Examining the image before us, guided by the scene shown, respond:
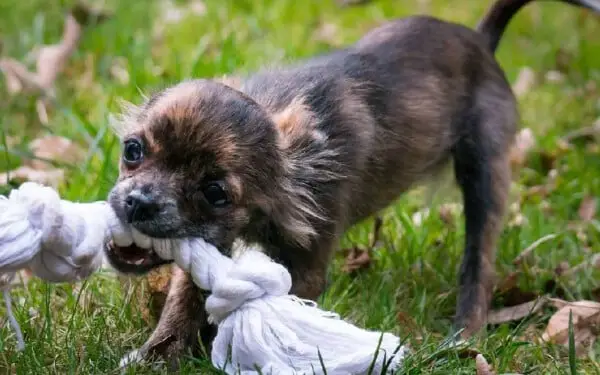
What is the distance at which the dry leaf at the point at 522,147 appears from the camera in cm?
616

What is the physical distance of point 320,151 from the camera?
386 cm

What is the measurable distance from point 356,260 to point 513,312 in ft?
2.34

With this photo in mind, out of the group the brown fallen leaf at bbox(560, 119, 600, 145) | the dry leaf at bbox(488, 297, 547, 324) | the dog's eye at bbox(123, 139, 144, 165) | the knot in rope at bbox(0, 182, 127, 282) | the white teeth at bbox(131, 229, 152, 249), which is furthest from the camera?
the brown fallen leaf at bbox(560, 119, 600, 145)

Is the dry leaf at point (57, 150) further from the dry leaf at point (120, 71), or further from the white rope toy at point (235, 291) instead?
the white rope toy at point (235, 291)

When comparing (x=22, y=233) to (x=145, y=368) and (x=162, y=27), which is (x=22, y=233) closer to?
(x=145, y=368)

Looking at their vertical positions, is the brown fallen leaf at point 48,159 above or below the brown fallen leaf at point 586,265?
above

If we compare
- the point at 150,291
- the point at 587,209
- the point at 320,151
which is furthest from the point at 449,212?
the point at 150,291

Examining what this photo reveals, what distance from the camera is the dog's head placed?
3.33 meters

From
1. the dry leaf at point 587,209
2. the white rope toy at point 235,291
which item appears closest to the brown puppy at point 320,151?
the white rope toy at point 235,291

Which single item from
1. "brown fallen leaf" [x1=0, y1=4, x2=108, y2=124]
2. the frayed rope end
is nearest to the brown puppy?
the frayed rope end

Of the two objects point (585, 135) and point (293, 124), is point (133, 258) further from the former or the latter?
point (585, 135)

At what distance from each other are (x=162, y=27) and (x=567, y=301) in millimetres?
3912

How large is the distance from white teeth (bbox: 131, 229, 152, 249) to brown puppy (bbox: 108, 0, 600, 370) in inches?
2.1

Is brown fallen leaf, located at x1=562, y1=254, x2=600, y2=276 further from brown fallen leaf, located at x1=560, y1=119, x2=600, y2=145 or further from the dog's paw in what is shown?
the dog's paw
